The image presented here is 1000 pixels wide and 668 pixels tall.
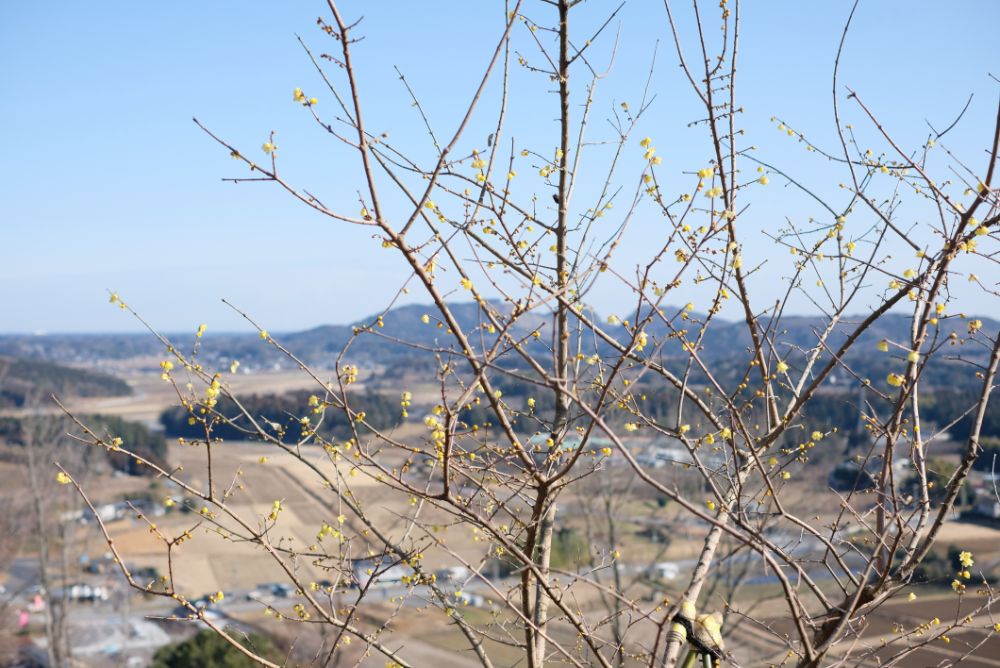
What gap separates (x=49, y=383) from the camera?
5488 cm

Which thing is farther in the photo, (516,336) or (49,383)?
(49,383)

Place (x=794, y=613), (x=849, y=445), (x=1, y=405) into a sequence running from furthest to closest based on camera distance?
(x=1, y=405) → (x=849, y=445) → (x=794, y=613)

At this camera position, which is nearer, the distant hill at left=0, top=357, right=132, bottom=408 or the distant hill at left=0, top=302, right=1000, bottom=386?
the distant hill at left=0, top=302, right=1000, bottom=386

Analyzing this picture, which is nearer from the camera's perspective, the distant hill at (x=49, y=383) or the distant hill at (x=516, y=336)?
the distant hill at (x=516, y=336)

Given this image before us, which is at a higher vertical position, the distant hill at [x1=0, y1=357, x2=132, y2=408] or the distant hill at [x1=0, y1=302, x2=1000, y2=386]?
the distant hill at [x1=0, y1=302, x2=1000, y2=386]

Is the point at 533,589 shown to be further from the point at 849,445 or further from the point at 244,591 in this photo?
the point at 849,445

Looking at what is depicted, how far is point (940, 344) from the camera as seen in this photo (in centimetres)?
254

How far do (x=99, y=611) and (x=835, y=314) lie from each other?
27680 mm

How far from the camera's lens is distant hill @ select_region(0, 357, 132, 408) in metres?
51.0

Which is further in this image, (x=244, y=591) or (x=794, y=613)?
(x=244, y=591)

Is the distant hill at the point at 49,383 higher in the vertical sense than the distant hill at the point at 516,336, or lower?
lower

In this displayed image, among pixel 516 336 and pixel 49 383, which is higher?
pixel 516 336

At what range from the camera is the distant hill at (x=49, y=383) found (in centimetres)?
5103

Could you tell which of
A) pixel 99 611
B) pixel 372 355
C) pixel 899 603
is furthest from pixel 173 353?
pixel 372 355
